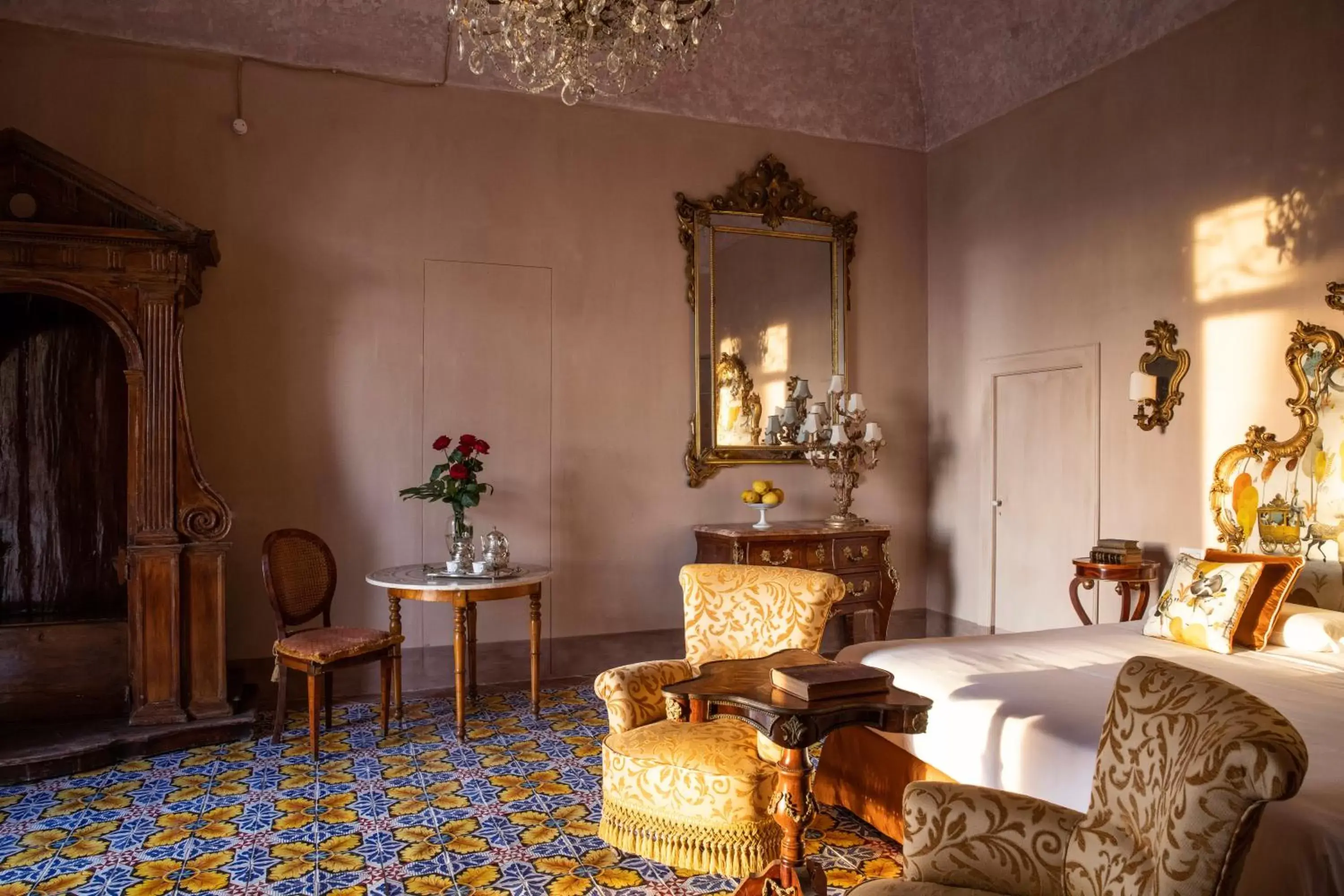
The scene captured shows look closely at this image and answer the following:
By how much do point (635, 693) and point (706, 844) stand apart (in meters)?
0.62

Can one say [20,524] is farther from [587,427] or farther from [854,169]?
[854,169]

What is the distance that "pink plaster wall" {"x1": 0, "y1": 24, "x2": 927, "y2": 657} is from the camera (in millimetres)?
5336

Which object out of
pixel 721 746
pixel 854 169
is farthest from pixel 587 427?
pixel 721 746

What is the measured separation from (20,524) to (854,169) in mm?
5865

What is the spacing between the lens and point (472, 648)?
17.9 feet

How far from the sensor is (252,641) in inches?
213


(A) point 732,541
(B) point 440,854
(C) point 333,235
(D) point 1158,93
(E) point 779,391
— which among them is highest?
(D) point 1158,93

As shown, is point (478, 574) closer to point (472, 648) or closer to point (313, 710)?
point (472, 648)

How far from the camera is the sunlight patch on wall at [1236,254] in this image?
4.75 m

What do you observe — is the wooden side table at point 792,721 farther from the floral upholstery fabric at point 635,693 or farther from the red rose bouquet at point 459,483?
the red rose bouquet at point 459,483

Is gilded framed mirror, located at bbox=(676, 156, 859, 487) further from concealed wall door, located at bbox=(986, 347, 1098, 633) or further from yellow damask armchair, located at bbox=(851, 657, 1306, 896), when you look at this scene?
yellow damask armchair, located at bbox=(851, 657, 1306, 896)

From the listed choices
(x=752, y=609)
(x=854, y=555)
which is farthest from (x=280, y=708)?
(x=854, y=555)

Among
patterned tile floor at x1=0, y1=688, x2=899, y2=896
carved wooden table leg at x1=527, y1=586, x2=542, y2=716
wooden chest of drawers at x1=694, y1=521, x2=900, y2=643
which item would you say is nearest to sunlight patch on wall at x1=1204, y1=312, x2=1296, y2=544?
wooden chest of drawers at x1=694, y1=521, x2=900, y2=643

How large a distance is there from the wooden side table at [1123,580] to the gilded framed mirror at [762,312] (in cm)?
210
